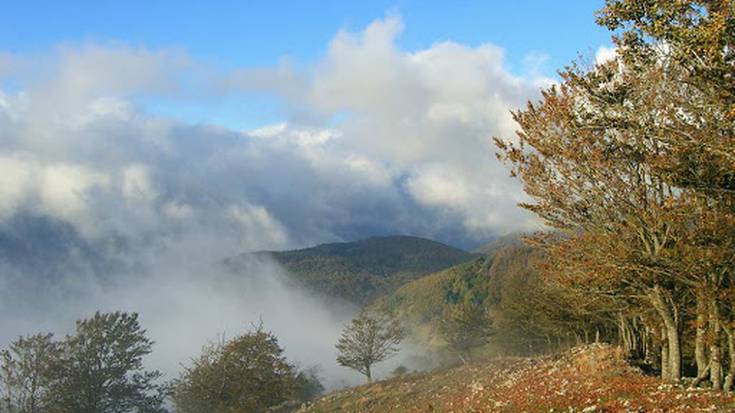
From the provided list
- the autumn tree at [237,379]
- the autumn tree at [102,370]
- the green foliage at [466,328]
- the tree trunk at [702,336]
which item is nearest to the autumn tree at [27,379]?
the autumn tree at [102,370]

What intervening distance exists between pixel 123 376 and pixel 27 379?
8723 mm

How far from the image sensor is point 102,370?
55531 mm

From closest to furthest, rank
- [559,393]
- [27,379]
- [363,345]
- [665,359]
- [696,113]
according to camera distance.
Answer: [696,113] → [559,393] → [665,359] → [27,379] → [363,345]

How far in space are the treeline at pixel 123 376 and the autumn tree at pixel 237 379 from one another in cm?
8

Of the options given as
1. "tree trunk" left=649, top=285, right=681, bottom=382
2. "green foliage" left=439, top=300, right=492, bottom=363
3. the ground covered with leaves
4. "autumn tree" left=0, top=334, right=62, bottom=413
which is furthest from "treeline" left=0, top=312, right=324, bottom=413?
"green foliage" left=439, top=300, right=492, bottom=363

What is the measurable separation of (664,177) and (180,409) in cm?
4655

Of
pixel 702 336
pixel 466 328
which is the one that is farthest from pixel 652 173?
pixel 466 328

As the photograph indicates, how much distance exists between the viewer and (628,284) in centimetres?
2253

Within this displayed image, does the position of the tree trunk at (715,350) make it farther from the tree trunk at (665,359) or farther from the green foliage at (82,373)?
the green foliage at (82,373)

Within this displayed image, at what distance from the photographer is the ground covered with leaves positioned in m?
16.4

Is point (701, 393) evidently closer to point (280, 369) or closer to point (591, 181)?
point (591, 181)

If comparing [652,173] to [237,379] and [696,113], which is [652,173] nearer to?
[696,113]

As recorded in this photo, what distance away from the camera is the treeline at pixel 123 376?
43.0 m

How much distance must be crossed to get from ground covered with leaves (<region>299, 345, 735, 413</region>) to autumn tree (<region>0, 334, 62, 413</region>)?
1188 inches
